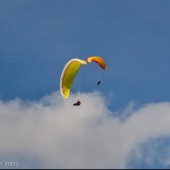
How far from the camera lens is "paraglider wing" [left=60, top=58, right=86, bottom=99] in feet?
142

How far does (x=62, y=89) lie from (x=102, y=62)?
637cm

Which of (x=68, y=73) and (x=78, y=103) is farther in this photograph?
(x=68, y=73)

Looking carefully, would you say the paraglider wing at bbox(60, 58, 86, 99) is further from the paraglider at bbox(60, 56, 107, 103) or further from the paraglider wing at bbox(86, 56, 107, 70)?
the paraglider wing at bbox(86, 56, 107, 70)

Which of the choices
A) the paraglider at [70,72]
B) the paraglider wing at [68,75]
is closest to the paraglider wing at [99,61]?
the paraglider at [70,72]

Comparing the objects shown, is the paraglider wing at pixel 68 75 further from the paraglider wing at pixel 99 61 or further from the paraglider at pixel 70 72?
the paraglider wing at pixel 99 61

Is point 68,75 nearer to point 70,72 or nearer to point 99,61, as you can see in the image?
point 70,72

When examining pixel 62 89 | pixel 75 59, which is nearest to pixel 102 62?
pixel 75 59

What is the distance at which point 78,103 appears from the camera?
3872cm

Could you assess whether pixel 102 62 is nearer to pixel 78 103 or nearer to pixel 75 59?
pixel 75 59

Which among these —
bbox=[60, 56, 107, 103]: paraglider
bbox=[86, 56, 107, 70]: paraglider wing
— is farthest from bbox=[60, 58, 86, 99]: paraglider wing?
bbox=[86, 56, 107, 70]: paraglider wing

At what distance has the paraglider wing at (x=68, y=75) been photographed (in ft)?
142

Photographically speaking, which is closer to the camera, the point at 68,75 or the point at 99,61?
the point at 99,61

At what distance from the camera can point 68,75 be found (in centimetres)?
4434

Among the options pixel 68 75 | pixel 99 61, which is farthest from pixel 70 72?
pixel 99 61
